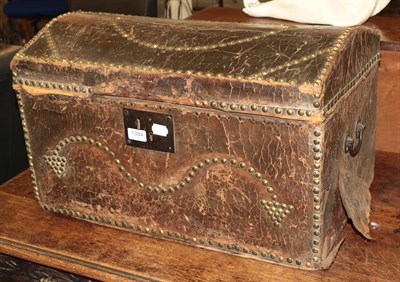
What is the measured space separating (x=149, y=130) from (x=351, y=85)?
375mm

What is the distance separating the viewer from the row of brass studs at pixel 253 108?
1.07 m

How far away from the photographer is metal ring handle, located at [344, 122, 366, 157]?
3.96ft

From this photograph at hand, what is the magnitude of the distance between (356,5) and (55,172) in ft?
2.87

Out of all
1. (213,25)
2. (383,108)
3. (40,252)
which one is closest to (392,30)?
(383,108)

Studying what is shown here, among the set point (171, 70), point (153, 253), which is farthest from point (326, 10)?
point (153, 253)

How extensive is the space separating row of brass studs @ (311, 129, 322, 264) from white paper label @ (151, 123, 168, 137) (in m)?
0.28

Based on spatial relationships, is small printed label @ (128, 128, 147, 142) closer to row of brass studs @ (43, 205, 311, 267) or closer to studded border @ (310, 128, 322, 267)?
row of brass studs @ (43, 205, 311, 267)

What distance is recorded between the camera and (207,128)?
3.80 feet

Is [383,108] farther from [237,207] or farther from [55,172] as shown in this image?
[55,172]

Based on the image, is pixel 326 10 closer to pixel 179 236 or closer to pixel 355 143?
pixel 355 143

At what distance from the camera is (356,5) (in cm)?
169

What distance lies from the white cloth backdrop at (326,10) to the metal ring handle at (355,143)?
0.51m

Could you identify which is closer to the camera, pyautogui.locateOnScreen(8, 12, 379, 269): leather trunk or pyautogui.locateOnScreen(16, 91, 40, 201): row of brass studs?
pyautogui.locateOnScreen(8, 12, 379, 269): leather trunk

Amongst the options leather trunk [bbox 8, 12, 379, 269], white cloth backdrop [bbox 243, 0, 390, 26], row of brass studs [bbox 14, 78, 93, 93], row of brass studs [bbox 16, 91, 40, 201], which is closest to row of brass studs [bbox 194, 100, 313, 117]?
leather trunk [bbox 8, 12, 379, 269]
